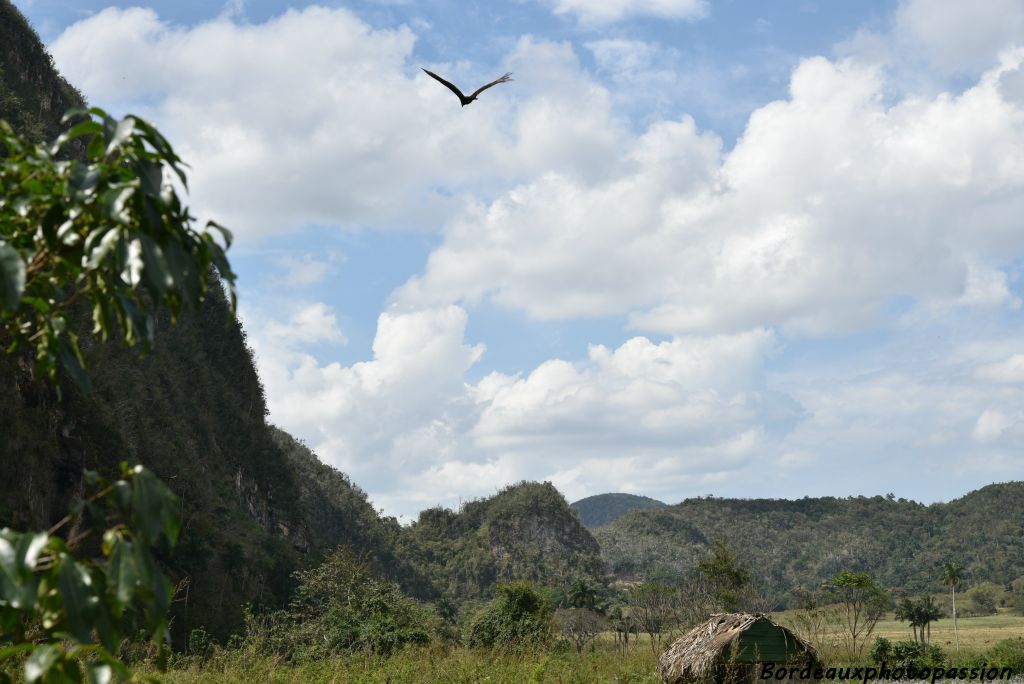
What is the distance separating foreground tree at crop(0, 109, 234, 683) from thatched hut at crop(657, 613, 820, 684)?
18.6 metres

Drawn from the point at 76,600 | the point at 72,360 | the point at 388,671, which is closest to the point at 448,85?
the point at 72,360

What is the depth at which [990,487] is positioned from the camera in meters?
190

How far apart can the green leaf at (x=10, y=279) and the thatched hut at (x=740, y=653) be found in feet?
62.7

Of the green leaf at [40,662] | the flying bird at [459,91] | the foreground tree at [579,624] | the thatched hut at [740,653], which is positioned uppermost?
the flying bird at [459,91]

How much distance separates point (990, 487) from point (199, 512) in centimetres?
18563

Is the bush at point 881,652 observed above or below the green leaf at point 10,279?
below

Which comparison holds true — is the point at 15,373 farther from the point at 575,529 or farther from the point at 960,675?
the point at 575,529

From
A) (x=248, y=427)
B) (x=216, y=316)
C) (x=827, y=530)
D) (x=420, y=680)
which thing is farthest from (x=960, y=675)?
(x=827, y=530)

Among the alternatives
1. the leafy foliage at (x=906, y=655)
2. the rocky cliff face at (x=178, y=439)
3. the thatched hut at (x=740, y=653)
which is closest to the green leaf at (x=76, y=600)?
the rocky cliff face at (x=178, y=439)

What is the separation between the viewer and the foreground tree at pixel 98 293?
2.36 metres

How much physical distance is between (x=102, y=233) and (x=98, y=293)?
1.01 feet

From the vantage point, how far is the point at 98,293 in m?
2.94

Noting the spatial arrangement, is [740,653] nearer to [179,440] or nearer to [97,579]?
[97,579]

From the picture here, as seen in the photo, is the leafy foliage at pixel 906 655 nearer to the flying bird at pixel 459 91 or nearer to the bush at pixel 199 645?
the bush at pixel 199 645
